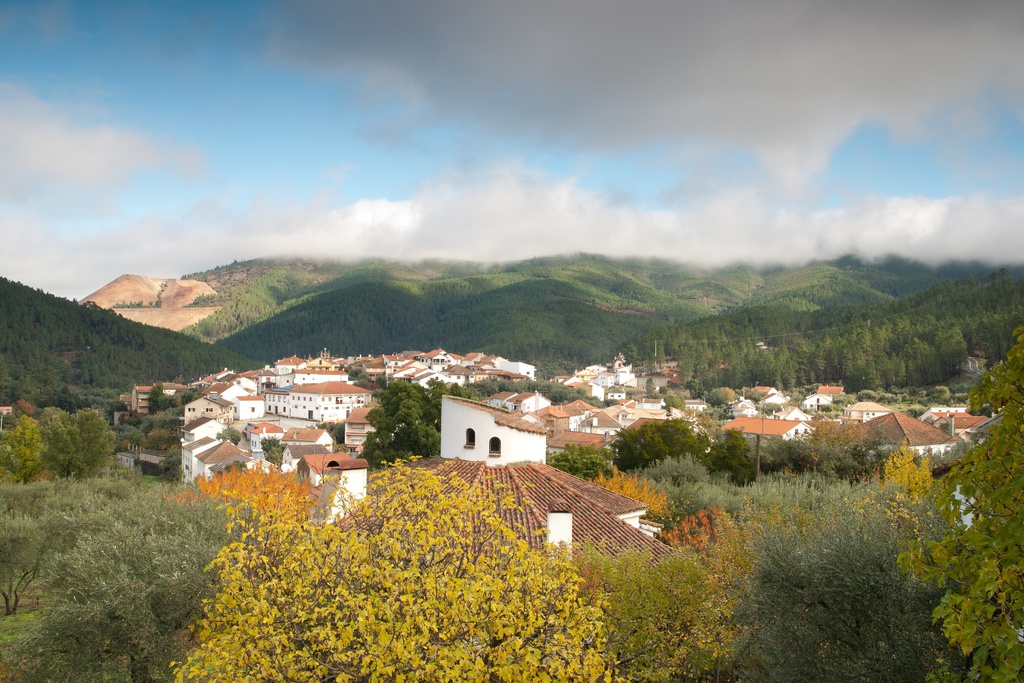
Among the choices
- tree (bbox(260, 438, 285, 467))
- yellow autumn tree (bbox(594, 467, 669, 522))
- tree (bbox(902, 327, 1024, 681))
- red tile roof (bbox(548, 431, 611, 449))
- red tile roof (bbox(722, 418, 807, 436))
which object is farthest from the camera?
tree (bbox(260, 438, 285, 467))

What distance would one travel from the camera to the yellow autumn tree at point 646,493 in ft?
84.8

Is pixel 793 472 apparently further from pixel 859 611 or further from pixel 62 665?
pixel 62 665

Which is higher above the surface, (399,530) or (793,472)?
(399,530)

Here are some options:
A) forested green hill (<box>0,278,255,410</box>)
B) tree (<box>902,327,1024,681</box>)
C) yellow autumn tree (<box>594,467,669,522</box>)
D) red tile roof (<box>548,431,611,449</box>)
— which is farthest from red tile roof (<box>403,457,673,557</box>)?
forested green hill (<box>0,278,255,410</box>)

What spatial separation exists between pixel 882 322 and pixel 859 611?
136 m

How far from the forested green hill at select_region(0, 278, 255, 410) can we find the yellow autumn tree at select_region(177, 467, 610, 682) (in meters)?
126

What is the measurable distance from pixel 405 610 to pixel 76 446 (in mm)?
51644

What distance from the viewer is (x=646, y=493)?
89.8 ft

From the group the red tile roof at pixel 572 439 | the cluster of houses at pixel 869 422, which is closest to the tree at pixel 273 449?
the red tile roof at pixel 572 439

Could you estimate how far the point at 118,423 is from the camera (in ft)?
304

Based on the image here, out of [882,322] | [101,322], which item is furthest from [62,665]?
[101,322]

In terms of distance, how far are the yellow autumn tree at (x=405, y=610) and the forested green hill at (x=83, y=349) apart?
126 m

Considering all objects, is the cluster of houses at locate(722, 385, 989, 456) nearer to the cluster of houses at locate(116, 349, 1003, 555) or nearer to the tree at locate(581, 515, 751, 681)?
the cluster of houses at locate(116, 349, 1003, 555)

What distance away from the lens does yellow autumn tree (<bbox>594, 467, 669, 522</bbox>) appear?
25852 millimetres
